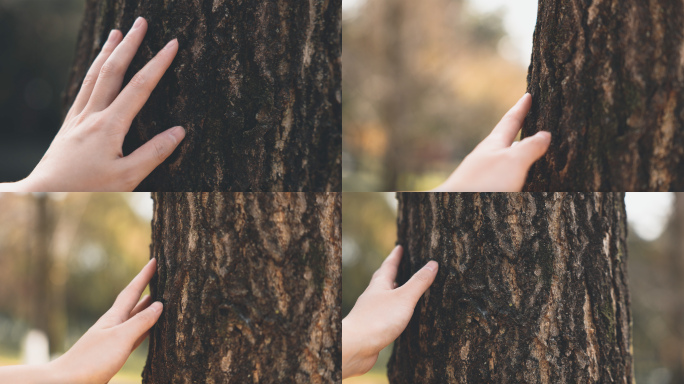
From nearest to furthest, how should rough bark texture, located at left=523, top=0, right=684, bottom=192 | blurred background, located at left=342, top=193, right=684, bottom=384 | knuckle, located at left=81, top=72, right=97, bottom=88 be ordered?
rough bark texture, located at left=523, top=0, right=684, bottom=192
knuckle, located at left=81, top=72, right=97, bottom=88
blurred background, located at left=342, top=193, right=684, bottom=384

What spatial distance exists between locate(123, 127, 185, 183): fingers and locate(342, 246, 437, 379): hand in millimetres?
861

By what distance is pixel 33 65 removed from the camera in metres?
11.9

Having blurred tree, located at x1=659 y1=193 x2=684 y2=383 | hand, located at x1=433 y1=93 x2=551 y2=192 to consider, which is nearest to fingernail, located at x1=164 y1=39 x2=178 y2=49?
hand, located at x1=433 y1=93 x2=551 y2=192

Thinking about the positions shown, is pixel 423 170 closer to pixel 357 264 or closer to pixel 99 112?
pixel 357 264

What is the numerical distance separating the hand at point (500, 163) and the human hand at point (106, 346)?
1108mm

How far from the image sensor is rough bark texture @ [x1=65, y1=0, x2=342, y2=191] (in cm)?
152

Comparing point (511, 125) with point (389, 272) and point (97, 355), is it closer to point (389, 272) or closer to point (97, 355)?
point (389, 272)

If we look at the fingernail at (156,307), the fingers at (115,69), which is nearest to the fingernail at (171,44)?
the fingers at (115,69)

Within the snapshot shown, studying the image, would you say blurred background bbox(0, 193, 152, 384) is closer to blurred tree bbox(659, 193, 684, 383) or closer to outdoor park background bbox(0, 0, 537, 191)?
outdoor park background bbox(0, 0, 537, 191)

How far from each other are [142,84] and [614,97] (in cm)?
152

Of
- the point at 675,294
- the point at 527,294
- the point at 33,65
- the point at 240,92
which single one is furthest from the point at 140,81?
the point at 33,65

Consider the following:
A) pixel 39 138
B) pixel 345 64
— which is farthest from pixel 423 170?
pixel 39 138

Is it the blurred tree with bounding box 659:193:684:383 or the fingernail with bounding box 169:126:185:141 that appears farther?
the blurred tree with bounding box 659:193:684:383

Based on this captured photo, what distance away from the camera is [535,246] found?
151 centimetres
